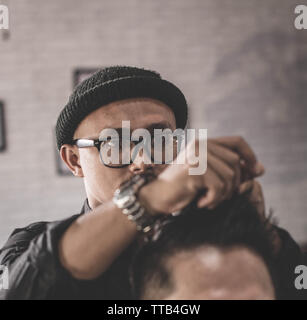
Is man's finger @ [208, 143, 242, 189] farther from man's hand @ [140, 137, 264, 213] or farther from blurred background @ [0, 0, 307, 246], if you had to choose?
blurred background @ [0, 0, 307, 246]

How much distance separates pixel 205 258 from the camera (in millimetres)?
809

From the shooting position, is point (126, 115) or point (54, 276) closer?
point (54, 276)

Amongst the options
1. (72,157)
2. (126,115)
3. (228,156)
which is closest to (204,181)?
(228,156)

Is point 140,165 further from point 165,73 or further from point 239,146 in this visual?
point 165,73

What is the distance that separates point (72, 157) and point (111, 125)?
0.24 meters

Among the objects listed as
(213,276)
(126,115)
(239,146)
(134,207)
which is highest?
(126,115)

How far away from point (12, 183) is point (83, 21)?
61.8 inches

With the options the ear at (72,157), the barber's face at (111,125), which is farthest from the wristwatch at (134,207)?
the ear at (72,157)

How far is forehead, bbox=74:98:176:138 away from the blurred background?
2.26 meters

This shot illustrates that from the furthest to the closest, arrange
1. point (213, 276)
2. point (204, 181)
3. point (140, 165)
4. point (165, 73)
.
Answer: point (165, 73) < point (140, 165) < point (213, 276) < point (204, 181)

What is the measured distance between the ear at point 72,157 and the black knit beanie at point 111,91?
38 millimetres

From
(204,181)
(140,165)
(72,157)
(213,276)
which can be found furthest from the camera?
(72,157)

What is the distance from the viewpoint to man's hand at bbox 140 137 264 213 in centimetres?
63

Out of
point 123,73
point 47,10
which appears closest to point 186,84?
point 47,10
